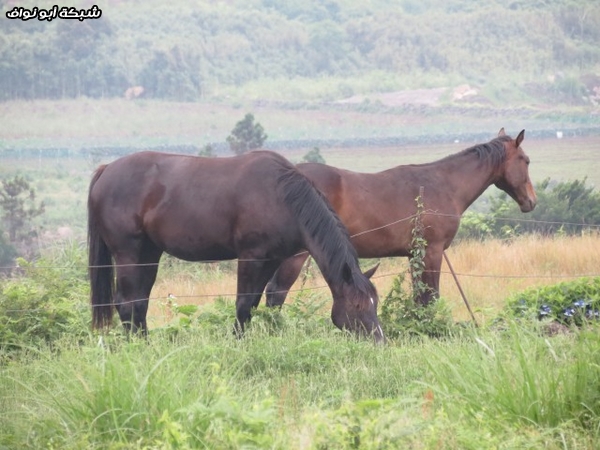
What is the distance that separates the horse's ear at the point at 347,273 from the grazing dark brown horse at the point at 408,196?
70.3 inches

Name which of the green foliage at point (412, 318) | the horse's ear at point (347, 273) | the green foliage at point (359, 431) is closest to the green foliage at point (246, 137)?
the green foliage at point (412, 318)

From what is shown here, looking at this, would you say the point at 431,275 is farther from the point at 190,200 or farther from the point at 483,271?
the point at 483,271

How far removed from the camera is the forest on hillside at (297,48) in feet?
203

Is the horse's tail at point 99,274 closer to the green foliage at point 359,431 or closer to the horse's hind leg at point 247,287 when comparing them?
the horse's hind leg at point 247,287

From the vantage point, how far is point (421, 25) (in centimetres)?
6881

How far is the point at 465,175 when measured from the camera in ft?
36.6

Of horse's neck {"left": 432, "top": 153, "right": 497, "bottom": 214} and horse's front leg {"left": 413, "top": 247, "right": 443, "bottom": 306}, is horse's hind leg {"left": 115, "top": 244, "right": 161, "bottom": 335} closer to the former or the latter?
horse's front leg {"left": 413, "top": 247, "right": 443, "bottom": 306}

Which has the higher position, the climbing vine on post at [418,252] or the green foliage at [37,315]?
the climbing vine on post at [418,252]

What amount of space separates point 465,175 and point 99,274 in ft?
13.3

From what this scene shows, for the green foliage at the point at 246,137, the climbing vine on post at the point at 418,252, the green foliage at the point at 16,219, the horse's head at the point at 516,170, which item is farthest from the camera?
the green foliage at the point at 246,137

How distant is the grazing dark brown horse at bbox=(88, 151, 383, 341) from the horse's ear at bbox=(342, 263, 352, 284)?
1.35 ft

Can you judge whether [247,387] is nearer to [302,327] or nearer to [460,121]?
[302,327]

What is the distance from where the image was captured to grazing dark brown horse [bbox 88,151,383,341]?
9289 millimetres

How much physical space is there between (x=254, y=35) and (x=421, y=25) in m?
11.2
